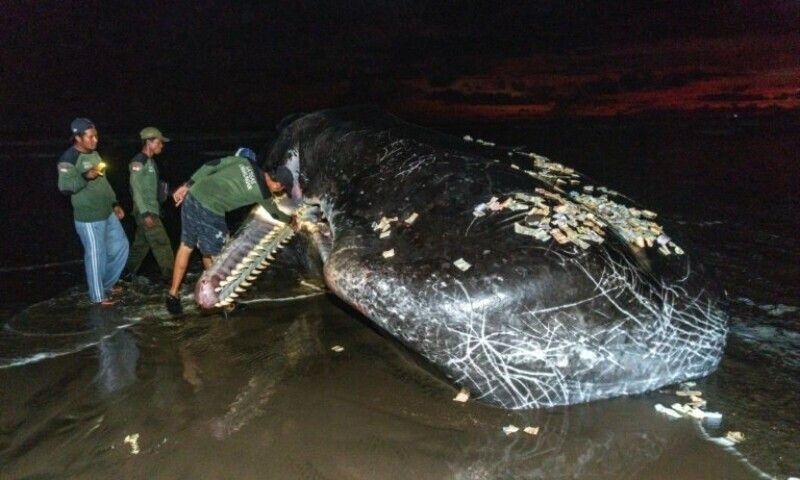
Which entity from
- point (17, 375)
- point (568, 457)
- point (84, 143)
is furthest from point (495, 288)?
point (84, 143)

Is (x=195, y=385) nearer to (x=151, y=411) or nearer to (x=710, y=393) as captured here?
(x=151, y=411)

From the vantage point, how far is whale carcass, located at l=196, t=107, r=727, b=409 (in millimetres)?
3820

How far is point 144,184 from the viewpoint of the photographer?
7105mm

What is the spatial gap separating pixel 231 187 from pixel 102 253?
1.91 meters

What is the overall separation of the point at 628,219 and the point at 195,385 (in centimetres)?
371

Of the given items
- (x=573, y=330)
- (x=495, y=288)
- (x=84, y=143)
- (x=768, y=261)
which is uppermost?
(x=84, y=143)

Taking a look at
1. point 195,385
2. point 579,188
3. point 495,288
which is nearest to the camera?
point 495,288

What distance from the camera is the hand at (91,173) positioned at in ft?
20.8

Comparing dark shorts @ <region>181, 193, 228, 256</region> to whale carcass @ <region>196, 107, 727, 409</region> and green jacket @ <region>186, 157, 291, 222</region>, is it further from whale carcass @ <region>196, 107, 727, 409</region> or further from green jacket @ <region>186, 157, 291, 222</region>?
whale carcass @ <region>196, 107, 727, 409</region>

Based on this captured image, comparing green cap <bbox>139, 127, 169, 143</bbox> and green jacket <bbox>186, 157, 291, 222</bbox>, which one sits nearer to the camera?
green jacket <bbox>186, 157, 291, 222</bbox>

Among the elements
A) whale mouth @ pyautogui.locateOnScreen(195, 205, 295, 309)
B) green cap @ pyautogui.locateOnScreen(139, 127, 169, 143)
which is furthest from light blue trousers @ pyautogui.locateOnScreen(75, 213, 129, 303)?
whale mouth @ pyautogui.locateOnScreen(195, 205, 295, 309)

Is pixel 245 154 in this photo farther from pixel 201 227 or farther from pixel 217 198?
pixel 201 227

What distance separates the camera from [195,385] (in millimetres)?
4566

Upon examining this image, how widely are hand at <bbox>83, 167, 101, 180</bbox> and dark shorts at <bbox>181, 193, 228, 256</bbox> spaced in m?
1.00
